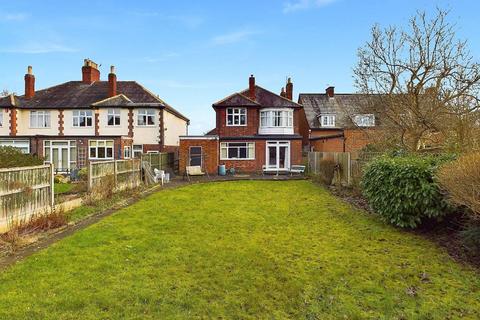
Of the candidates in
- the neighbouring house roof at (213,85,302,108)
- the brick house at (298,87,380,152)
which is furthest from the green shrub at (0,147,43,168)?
the brick house at (298,87,380,152)

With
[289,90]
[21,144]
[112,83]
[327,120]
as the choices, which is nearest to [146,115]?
[112,83]

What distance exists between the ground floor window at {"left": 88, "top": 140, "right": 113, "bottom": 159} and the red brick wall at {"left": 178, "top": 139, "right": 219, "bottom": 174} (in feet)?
16.8

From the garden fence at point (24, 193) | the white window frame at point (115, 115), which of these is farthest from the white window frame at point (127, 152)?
the garden fence at point (24, 193)

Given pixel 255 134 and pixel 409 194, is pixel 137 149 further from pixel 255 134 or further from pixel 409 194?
pixel 409 194

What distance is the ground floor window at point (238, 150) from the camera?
27734 mm

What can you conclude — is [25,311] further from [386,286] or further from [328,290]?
[386,286]

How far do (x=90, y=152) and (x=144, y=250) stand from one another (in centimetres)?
2082

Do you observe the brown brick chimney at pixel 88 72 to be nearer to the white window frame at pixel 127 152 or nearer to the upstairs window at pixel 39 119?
the upstairs window at pixel 39 119

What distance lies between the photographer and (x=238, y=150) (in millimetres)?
27844

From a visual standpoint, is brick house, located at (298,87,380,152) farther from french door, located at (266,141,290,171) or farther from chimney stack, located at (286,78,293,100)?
french door, located at (266,141,290,171)

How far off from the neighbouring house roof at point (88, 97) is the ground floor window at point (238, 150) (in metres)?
6.11

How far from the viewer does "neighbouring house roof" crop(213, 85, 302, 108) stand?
90.5 ft

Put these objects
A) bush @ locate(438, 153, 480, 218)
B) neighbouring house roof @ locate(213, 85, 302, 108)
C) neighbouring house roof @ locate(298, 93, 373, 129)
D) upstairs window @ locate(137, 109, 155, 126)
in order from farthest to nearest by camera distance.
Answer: neighbouring house roof @ locate(298, 93, 373, 129), upstairs window @ locate(137, 109, 155, 126), neighbouring house roof @ locate(213, 85, 302, 108), bush @ locate(438, 153, 480, 218)

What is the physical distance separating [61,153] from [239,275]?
24144 mm
